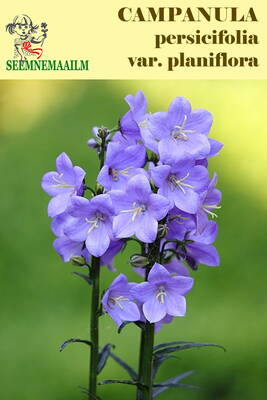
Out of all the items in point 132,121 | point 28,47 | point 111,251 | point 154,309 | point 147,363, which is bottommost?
point 147,363

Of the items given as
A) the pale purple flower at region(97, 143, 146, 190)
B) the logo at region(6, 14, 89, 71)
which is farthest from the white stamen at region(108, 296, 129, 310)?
the logo at region(6, 14, 89, 71)

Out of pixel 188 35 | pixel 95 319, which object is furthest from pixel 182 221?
pixel 188 35

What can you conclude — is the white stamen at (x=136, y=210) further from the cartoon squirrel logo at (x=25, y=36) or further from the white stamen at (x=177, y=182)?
the cartoon squirrel logo at (x=25, y=36)

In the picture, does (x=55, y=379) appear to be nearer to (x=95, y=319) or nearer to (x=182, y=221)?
(x=95, y=319)

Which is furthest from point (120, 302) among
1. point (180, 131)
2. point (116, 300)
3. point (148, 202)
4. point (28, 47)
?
point (28, 47)

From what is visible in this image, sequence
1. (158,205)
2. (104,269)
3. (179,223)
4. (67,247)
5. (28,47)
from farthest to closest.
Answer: (104,269)
(28,47)
(67,247)
(179,223)
(158,205)

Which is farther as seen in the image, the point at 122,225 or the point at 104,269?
the point at 104,269

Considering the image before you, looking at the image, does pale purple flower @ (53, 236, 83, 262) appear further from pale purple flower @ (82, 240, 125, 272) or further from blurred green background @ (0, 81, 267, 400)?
blurred green background @ (0, 81, 267, 400)

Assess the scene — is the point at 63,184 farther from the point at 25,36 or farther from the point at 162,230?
the point at 25,36
